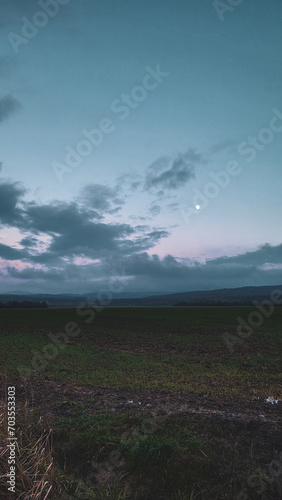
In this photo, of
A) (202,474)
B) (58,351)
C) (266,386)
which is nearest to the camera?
(202,474)

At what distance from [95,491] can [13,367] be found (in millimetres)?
11129

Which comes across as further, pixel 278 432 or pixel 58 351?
pixel 58 351

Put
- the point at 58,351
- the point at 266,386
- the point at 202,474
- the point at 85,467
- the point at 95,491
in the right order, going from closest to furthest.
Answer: the point at 95,491 < the point at 202,474 < the point at 85,467 < the point at 266,386 < the point at 58,351

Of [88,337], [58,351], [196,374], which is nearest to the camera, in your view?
[196,374]

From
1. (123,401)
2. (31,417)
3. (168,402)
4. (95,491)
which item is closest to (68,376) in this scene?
(123,401)

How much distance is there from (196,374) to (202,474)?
28.8 feet

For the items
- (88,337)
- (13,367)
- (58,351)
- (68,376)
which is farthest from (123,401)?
(88,337)

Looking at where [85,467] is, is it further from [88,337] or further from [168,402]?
[88,337]

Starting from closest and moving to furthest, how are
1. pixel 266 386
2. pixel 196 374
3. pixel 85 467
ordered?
pixel 85 467 < pixel 266 386 < pixel 196 374

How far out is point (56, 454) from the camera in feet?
20.5

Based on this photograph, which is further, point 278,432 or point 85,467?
point 278,432

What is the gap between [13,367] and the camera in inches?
582

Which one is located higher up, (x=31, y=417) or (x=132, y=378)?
(x=31, y=417)

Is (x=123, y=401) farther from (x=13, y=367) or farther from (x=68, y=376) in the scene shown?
(x=13, y=367)
